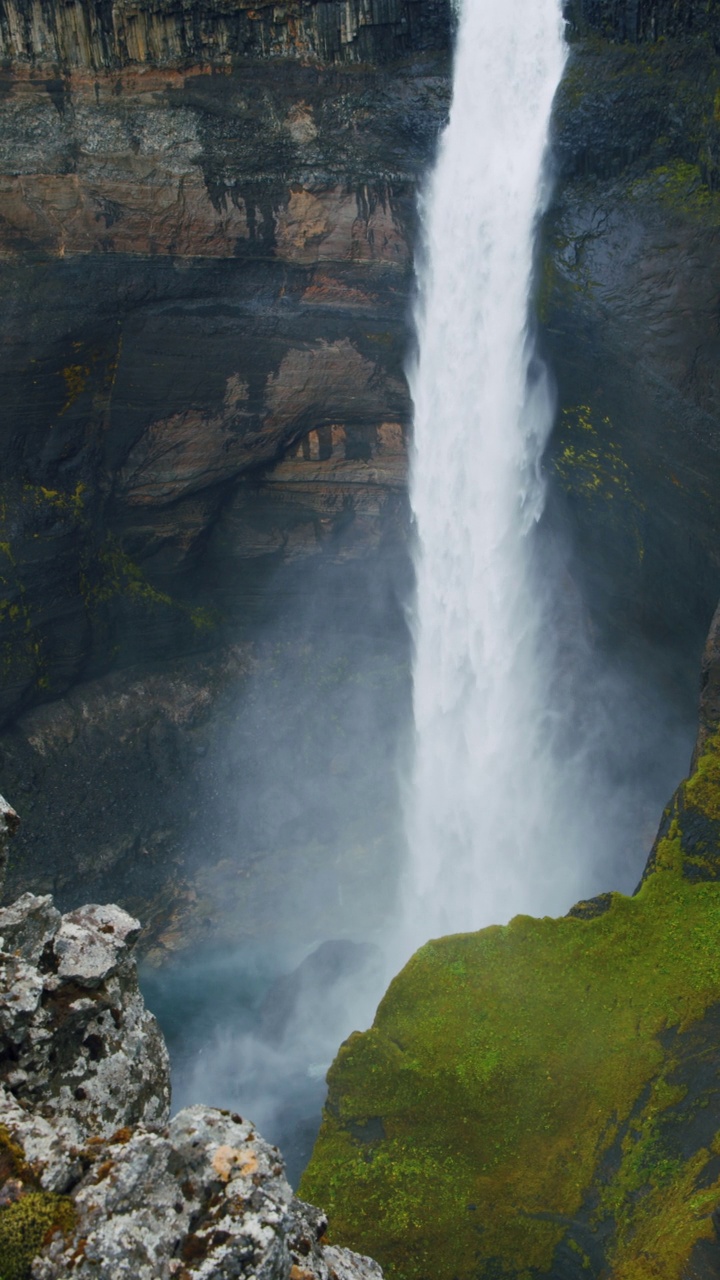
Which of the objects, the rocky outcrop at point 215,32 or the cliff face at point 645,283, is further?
the rocky outcrop at point 215,32

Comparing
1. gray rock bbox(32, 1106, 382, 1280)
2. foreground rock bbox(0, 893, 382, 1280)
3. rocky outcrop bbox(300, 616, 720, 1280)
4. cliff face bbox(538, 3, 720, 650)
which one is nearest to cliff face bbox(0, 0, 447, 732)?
cliff face bbox(538, 3, 720, 650)

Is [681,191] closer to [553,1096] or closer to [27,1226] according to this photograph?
[553,1096]

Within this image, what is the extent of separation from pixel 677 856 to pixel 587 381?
13073 mm

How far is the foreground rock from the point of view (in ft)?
26.1

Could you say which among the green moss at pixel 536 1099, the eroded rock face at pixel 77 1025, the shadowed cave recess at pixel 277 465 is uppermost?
the shadowed cave recess at pixel 277 465

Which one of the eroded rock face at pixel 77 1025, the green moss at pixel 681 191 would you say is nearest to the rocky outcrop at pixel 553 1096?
the eroded rock face at pixel 77 1025

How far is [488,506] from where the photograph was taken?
30203mm

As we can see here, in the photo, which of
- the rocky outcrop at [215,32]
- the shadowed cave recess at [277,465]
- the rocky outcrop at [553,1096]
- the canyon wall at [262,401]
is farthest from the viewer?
the rocky outcrop at [215,32]

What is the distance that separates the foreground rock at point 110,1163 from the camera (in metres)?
7.97

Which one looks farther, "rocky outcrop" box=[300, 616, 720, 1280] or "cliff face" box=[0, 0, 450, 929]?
"cliff face" box=[0, 0, 450, 929]

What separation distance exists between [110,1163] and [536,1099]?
→ 36.1 ft

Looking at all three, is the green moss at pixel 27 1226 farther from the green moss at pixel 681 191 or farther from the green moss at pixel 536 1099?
the green moss at pixel 681 191

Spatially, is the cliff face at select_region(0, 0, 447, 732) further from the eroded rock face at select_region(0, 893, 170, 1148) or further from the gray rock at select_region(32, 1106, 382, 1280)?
the gray rock at select_region(32, 1106, 382, 1280)

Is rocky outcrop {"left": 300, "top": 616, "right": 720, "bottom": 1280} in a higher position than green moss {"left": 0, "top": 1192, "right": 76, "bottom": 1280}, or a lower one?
lower
